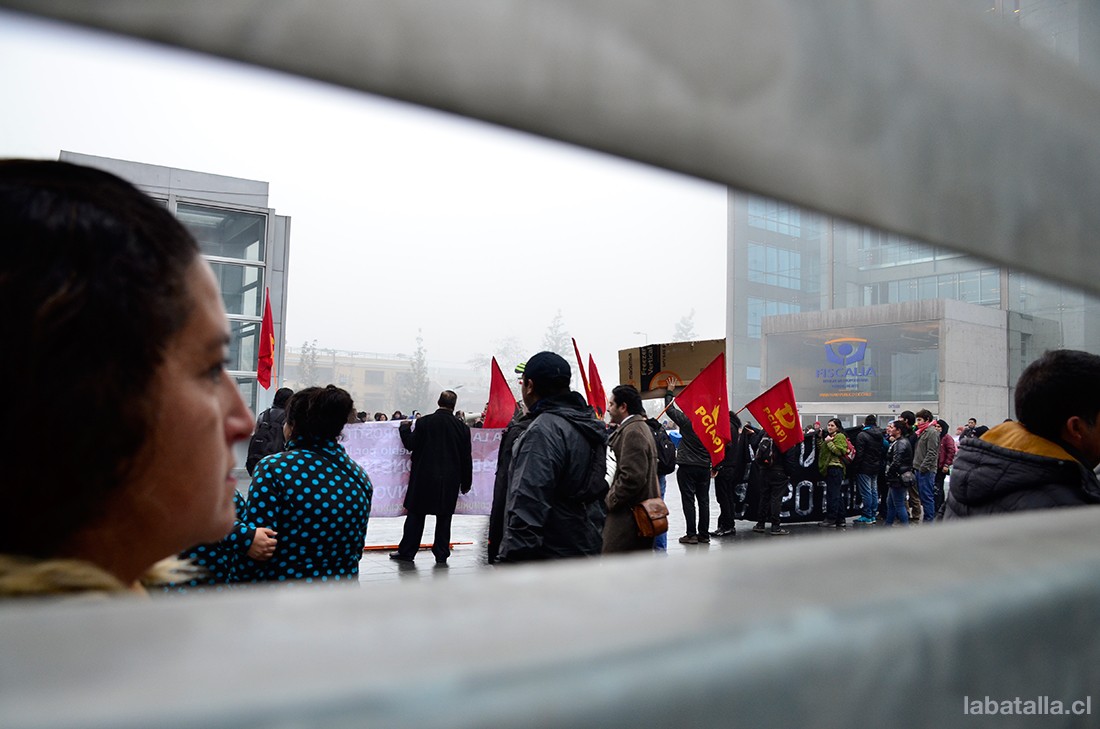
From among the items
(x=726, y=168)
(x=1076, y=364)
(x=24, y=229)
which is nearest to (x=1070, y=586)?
(x=726, y=168)

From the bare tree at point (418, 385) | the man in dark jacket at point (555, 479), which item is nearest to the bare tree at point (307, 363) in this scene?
the bare tree at point (418, 385)

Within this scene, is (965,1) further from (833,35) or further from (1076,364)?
(1076,364)

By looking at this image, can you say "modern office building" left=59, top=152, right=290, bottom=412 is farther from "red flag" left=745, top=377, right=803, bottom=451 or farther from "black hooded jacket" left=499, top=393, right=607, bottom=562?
"black hooded jacket" left=499, top=393, right=607, bottom=562

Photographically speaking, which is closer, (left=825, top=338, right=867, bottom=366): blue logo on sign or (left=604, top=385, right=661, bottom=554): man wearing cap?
(left=604, top=385, right=661, bottom=554): man wearing cap

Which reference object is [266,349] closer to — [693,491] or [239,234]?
[693,491]

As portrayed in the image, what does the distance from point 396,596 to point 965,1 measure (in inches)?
13.6

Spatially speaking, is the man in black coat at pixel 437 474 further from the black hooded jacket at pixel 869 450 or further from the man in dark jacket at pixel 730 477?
the black hooded jacket at pixel 869 450

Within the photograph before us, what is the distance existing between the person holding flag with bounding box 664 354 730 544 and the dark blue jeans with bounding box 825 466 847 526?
2639 mm

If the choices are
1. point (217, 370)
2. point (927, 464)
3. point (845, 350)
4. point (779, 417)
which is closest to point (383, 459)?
point (779, 417)

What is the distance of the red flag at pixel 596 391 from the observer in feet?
34.0

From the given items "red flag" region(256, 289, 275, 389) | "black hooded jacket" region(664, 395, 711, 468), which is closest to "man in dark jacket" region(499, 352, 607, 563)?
"black hooded jacket" region(664, 395, 711, 468)

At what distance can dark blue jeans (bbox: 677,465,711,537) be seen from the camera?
914 centimetres

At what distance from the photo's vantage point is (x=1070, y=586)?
0.26 meters

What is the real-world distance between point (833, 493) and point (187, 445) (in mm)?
11404
